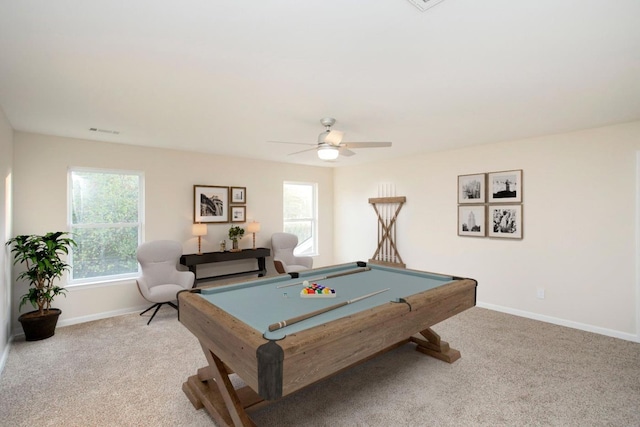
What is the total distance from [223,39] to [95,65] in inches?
38.3

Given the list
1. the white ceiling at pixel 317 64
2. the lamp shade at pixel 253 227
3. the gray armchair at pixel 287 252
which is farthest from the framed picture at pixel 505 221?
the lamp shade at pixel 253 227

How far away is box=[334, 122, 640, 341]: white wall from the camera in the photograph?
3512 millimetres

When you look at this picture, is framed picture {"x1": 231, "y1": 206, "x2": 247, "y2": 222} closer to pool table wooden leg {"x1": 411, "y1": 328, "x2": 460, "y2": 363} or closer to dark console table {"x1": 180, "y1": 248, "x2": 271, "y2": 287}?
dark console table {"x1": 180, "y1": 248, "x2": 271, "y2": 287}

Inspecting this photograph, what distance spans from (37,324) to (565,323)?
5.98 m

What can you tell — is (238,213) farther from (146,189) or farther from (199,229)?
(146,189)

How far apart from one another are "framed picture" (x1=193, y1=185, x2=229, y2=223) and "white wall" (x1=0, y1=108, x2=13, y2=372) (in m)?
2.10

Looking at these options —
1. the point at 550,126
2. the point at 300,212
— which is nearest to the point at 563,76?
the point at 550,126

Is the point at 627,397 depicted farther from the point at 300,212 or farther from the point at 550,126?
the point at 300,212

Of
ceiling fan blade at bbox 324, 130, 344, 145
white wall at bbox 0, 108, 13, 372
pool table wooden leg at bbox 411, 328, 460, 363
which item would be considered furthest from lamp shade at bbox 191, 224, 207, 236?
pool table wooden leg at bbox 411, 328, 460, 363

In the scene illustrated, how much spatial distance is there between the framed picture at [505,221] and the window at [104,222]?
4.94 metres

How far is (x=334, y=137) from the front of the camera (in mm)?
2957

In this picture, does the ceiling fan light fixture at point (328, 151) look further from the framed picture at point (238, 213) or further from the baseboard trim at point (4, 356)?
the baseboard trim at point (4, 356)

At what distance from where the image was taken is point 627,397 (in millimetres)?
2406

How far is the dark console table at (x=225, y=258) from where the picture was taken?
4645mm
